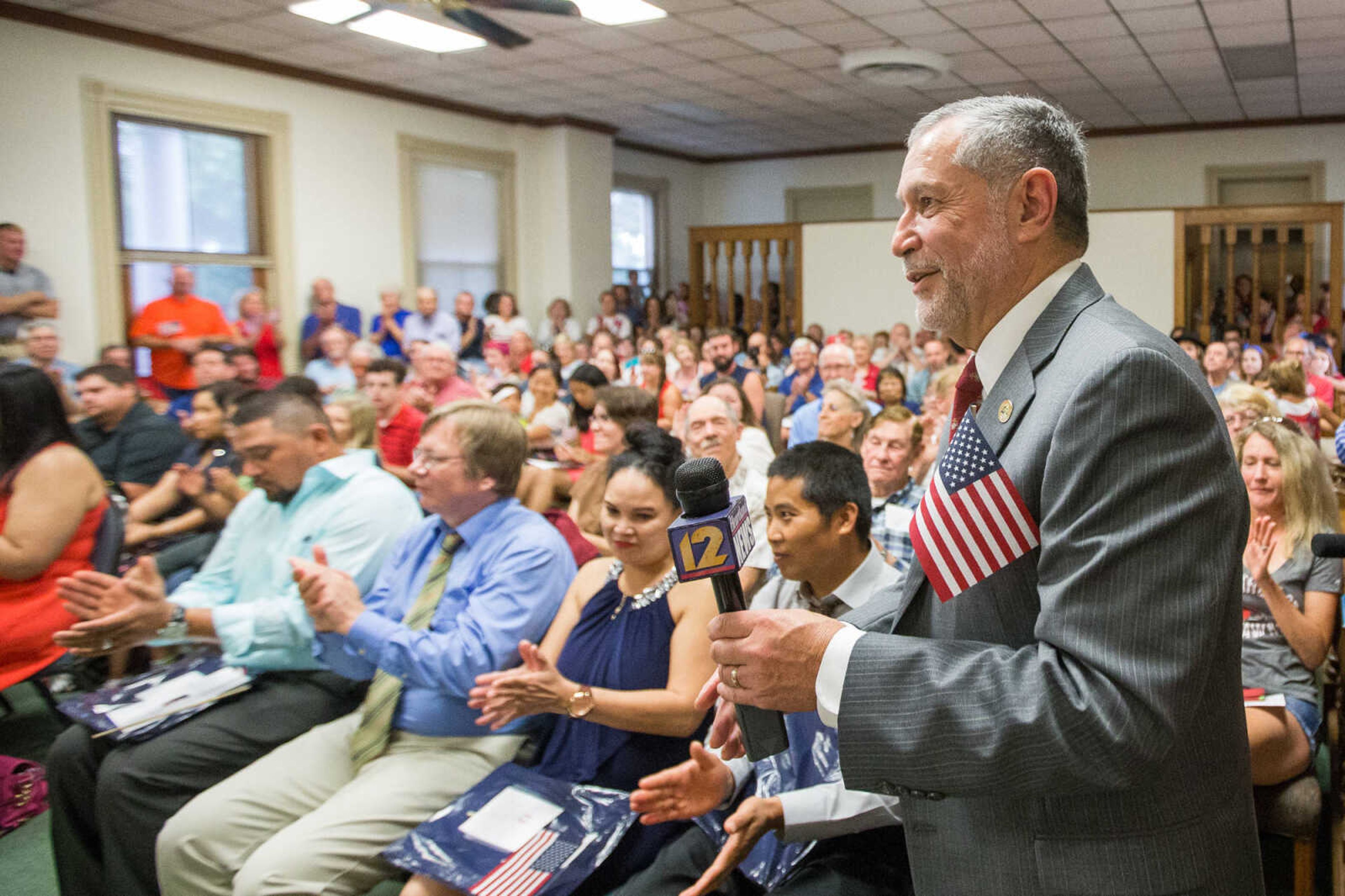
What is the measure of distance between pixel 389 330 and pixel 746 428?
4.77m

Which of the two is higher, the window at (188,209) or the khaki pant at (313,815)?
the window at (188,209)

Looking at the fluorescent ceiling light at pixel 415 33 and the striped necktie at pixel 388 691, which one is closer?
the striped necktie at pixel 388 691

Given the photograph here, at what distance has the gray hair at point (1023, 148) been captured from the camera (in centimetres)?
94

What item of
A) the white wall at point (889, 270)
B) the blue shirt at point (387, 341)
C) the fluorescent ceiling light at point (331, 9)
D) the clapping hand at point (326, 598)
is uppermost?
the fluorescent ceiling light at point (331, 9)

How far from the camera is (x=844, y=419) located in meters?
3.98

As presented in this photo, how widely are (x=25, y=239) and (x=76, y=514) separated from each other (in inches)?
174

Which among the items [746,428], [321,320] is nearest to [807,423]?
[746,428]

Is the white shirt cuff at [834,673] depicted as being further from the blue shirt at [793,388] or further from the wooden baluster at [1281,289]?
the wooden baluster at [1281,289]

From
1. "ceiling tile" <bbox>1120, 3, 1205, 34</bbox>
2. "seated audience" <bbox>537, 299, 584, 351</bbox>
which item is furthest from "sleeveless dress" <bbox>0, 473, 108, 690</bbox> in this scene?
"seated audience" <bbox>537, 299, 584, 351</bbox>

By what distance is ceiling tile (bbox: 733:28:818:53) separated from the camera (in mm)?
6875

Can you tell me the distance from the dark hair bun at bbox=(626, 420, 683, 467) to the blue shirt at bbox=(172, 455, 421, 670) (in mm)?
699

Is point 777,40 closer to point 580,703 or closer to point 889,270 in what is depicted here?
point 889,270

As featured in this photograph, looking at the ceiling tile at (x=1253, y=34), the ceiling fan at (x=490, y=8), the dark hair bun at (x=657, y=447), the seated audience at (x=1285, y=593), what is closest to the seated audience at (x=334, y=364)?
the ceiling fan at (x=490, y=8)

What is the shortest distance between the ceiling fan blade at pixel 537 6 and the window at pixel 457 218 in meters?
4.15
